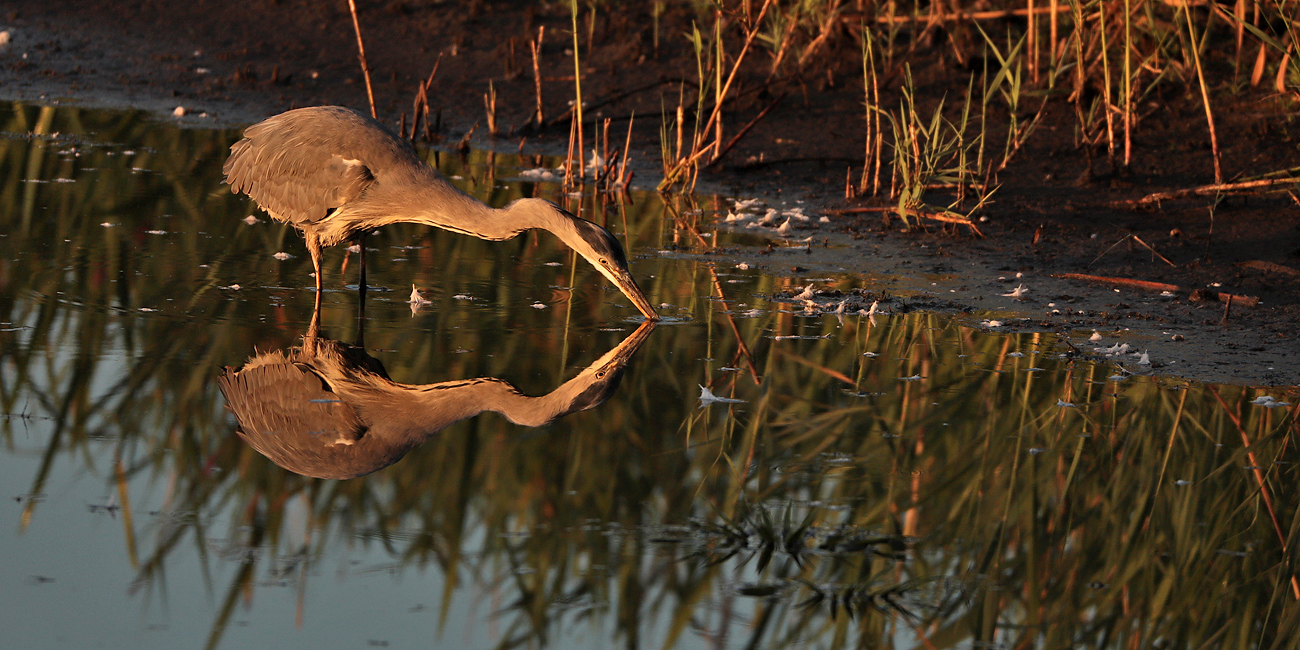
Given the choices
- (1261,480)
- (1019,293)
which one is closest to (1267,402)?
(1261,480)

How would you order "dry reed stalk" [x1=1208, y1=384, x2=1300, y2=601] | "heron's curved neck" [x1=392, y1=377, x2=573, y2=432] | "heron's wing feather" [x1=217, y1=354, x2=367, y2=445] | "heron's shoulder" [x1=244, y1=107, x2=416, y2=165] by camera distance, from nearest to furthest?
Result: "dry reed stalk" [x1=1208, y1=384, x2=1300, y2=601], "heron's wing feather" [x1=217, y1=354, x2=367, y2=445], "heron's curved neck" [x1=392, y1=377, x2=573, y2=432], "heron's shoulder" [x1=244, y1=107, x2=416, y2=165]

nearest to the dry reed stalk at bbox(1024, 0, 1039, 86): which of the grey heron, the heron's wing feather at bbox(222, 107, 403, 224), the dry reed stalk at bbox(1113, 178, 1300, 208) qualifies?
the dry reed stalk at bbox(1113, 178, 1300, 208)

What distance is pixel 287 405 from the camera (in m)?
4.72

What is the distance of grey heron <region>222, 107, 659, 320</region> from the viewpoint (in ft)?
18.9

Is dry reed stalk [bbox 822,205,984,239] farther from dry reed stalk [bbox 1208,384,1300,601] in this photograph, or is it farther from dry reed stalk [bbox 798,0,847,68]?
dry reed stalk [bbox 1208,384,1300,601]

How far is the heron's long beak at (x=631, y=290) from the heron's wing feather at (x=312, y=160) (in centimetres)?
115

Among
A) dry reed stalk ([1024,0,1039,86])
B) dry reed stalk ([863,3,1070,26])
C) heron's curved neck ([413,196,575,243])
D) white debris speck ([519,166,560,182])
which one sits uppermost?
dry reed stalk ([863,3,1070,26])

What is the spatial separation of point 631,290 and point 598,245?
0.29 m

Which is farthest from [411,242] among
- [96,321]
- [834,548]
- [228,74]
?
[228,74]

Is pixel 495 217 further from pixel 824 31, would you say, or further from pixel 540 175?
pixel 824 31

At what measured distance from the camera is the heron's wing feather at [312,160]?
19.7 ft

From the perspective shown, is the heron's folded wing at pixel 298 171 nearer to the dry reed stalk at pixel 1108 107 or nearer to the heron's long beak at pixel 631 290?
the heron's long beak at pixel 631 290

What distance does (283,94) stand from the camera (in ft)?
38.7

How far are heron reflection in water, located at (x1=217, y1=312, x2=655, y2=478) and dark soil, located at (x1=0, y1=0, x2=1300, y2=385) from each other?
2.45 meters
